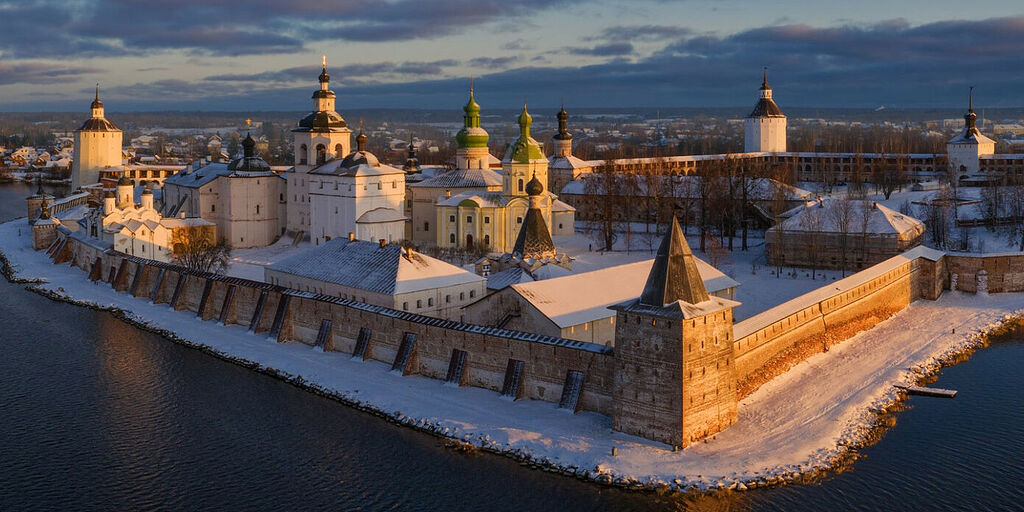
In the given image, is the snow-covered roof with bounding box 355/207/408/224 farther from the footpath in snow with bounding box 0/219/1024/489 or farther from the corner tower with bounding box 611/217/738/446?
the corner tower with bounding box 611/217/738/446

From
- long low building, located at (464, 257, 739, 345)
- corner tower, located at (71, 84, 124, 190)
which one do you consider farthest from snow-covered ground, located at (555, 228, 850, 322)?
corner tower, located at (71, 84, 124, 190)

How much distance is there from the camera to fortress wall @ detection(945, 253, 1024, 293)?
29.1m

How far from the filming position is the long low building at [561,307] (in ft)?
65.9

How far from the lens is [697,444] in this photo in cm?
1631

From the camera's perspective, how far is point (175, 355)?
22922 millimetres

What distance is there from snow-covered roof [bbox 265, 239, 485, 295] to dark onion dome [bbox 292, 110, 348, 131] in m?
12.3

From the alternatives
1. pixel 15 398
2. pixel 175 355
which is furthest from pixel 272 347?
pixel 15 398

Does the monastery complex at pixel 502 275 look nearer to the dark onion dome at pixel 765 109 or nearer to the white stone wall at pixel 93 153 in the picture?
the white stone wall at pixel 93 153

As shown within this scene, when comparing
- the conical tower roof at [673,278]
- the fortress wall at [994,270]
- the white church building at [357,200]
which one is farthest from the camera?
the white church building at [357,200]

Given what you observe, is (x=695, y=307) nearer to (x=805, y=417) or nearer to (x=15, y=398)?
(x=805, y=417)

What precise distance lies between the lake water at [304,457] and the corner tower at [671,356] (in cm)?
181

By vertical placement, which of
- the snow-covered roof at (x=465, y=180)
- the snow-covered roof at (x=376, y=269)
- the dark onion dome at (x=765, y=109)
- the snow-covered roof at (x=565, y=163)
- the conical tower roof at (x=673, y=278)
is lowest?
the snow-covered roof at (x=376, y=269)

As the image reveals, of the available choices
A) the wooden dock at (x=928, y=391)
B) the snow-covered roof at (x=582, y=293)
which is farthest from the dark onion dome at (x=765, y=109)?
the wooden dock at (x=928, y=391)

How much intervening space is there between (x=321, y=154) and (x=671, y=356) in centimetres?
2391
